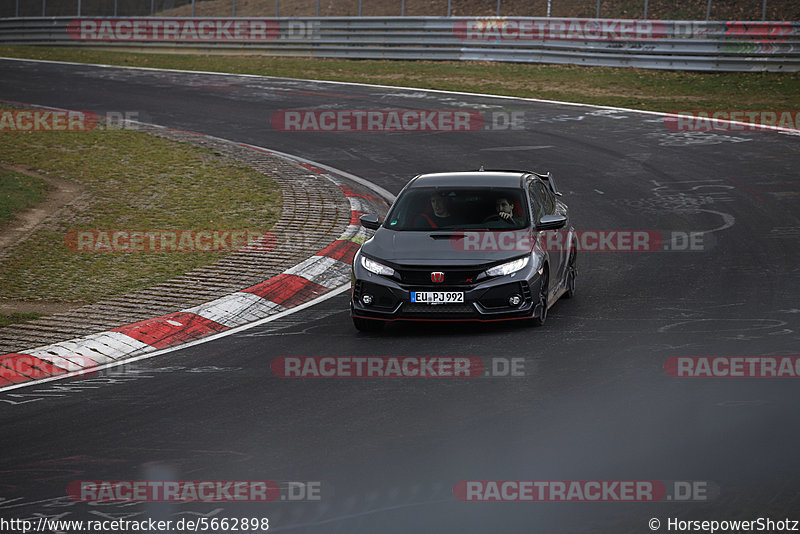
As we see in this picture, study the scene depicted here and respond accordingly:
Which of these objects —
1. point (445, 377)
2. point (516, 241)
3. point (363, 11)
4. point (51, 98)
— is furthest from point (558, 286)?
point (363, 11)

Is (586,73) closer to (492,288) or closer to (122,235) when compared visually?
(122,235)

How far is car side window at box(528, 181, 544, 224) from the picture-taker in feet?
37.8

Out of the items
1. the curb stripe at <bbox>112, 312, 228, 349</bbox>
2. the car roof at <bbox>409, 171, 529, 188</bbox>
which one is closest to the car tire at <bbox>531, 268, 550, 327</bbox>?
the car roof at <bbox>409, 171, 529, 188</bbox>

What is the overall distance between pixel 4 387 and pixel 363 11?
3372 cm

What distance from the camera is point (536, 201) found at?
11.9 m

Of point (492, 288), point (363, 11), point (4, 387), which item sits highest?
point (363, 11)

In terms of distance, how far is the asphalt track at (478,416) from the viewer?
20.5 ft

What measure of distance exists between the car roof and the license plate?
1897 mm

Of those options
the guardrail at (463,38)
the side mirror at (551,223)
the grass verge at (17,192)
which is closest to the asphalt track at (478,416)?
the side mirror at (551,223)

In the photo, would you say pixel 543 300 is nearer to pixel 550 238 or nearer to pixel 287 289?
pixel 550 238

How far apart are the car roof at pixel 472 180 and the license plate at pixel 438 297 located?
6.22 ft

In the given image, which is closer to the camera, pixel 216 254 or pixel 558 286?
pixel 558 286

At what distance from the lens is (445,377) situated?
8.93 m

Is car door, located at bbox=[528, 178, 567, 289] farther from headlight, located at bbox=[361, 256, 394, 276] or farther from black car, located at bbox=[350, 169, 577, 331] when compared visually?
headlight, located at bbox=[361, 256, 394, 276]
